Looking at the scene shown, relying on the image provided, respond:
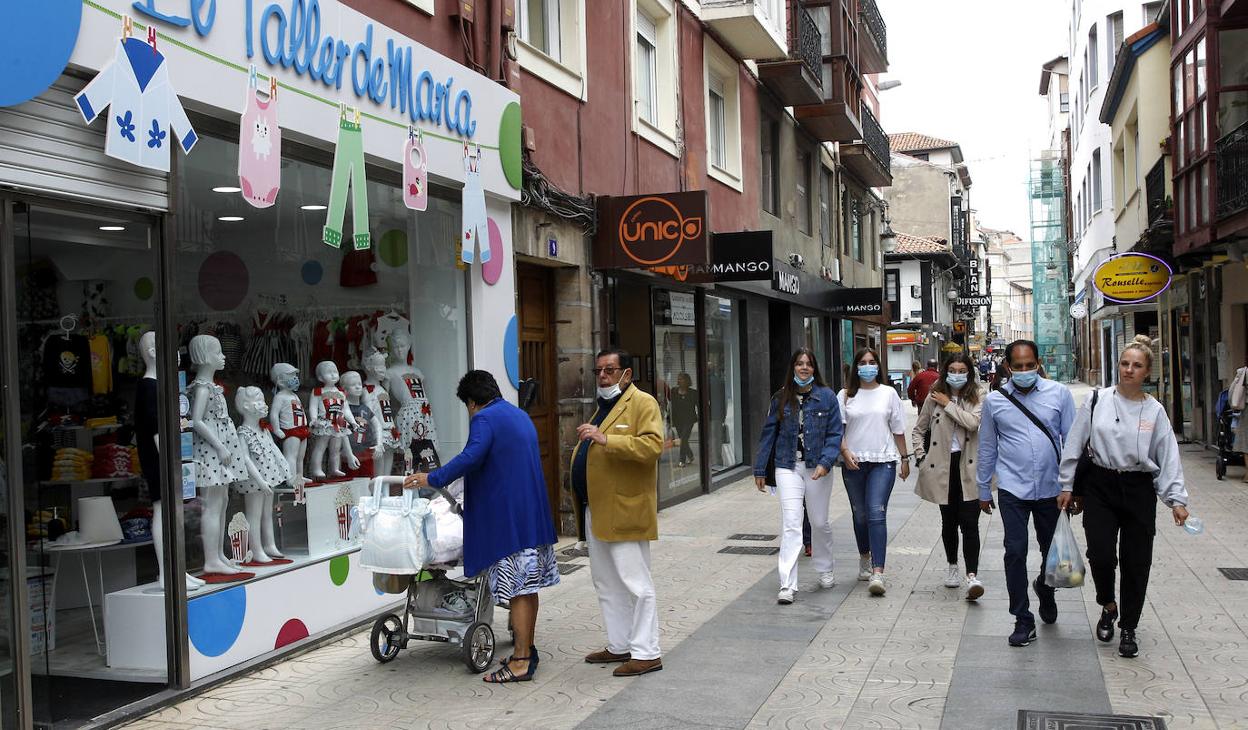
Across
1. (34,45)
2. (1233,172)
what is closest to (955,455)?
(34,45)

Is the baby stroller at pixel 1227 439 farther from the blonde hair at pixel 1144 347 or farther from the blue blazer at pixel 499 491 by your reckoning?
the blue blazer at pixel 499 491

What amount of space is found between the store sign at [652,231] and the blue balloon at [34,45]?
21.9 ft

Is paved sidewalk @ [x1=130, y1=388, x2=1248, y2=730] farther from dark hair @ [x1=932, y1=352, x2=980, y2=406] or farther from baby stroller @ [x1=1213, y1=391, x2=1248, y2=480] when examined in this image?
baby stroller @ [x1=1213, y1=391, x2=1248, y2=480]

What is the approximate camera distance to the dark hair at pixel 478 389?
6203mm

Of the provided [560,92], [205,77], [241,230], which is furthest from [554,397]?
[205,77]

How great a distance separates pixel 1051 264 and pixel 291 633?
68.0m

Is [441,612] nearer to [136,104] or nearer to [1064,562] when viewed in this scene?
[136,104]

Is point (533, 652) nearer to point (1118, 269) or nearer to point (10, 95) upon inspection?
point (10, 95)

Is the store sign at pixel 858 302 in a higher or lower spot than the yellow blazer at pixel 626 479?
higher

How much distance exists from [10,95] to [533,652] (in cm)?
366

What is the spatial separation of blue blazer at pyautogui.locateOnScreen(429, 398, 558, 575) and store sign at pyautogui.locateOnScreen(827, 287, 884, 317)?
1913cm

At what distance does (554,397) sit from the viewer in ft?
36.7

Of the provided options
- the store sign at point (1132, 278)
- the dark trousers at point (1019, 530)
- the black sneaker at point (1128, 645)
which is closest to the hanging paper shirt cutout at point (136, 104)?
the dark trousers at point (1019, 530)

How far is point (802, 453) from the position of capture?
830 centimetres
